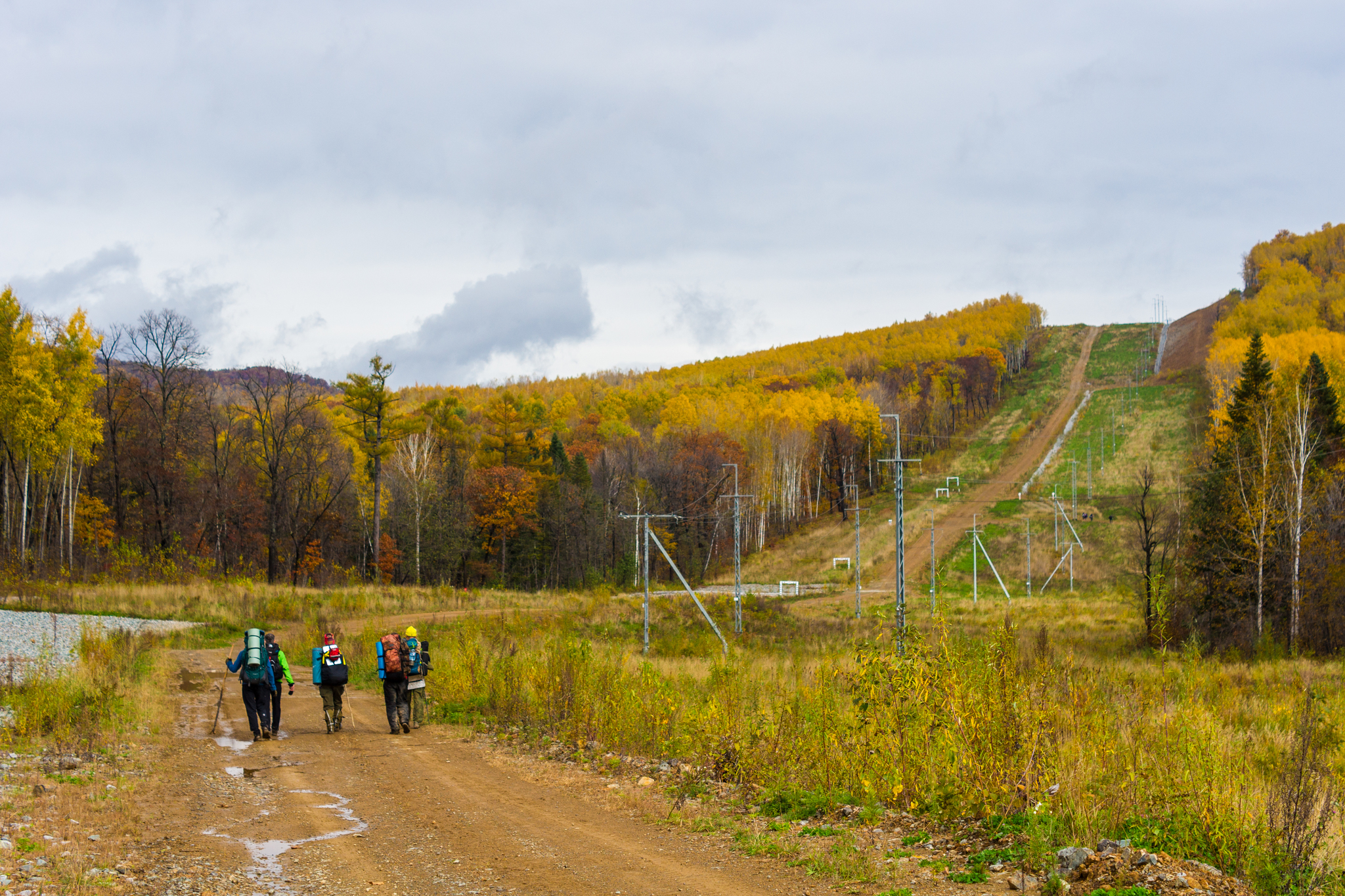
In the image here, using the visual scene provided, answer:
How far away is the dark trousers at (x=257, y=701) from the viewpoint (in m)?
15.2

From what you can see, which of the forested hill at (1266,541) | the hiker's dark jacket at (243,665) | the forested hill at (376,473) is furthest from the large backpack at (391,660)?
A: the forested hill at (376,473)

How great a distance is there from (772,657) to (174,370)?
4520 centimetres

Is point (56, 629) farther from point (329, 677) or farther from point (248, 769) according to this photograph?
point (248, 769)

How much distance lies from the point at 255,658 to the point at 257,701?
2.69 feet

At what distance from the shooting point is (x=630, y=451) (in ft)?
290

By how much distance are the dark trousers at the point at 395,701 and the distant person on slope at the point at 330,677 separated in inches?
30.2

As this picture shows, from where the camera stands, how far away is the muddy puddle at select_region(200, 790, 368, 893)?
7.37 m

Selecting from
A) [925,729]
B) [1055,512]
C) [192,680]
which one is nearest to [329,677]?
[192,680]

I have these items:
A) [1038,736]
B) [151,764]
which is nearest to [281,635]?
[151,764]

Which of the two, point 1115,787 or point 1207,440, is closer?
point 1115,787

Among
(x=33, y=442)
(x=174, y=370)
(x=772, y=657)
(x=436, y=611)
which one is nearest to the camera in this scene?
(x=772, y=657)

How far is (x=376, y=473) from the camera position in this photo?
185ft

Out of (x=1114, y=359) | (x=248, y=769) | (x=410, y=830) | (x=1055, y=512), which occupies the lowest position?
(x=248, y=769)

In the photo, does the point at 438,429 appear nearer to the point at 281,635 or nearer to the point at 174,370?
the point at 174,370
